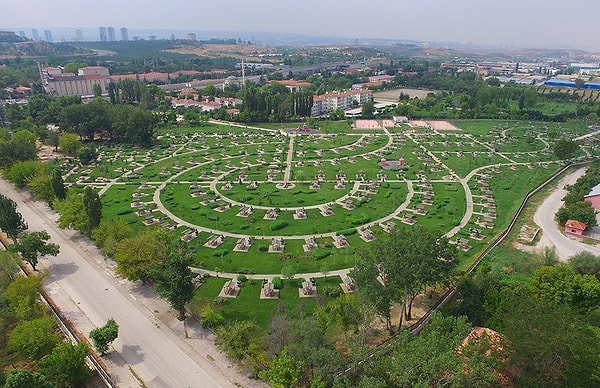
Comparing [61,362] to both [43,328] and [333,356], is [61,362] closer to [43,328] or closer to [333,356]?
[43,328]

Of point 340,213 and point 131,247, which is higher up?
point 131,247

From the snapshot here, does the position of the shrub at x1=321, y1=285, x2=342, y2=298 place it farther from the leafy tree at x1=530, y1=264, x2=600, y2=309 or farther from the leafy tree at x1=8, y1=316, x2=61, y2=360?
the leafy tree at x1=8, y1=316, x2=61, y2=360

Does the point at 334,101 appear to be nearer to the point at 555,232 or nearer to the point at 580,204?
the point at 580,204

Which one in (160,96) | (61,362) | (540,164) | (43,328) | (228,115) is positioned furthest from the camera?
(160,96)

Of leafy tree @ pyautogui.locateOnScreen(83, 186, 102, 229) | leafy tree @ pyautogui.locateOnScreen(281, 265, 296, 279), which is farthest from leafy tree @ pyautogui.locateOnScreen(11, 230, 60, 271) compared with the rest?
leafy tree @ pyautogui.locateOnScreen(281, 265, 296, 279)

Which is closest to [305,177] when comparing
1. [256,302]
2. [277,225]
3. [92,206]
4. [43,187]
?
[277,225]

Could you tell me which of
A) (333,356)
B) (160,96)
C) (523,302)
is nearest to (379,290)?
(333,356)

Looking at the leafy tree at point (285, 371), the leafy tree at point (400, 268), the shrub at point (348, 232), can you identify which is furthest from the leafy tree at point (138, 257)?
the shrub at point (348, 232)
